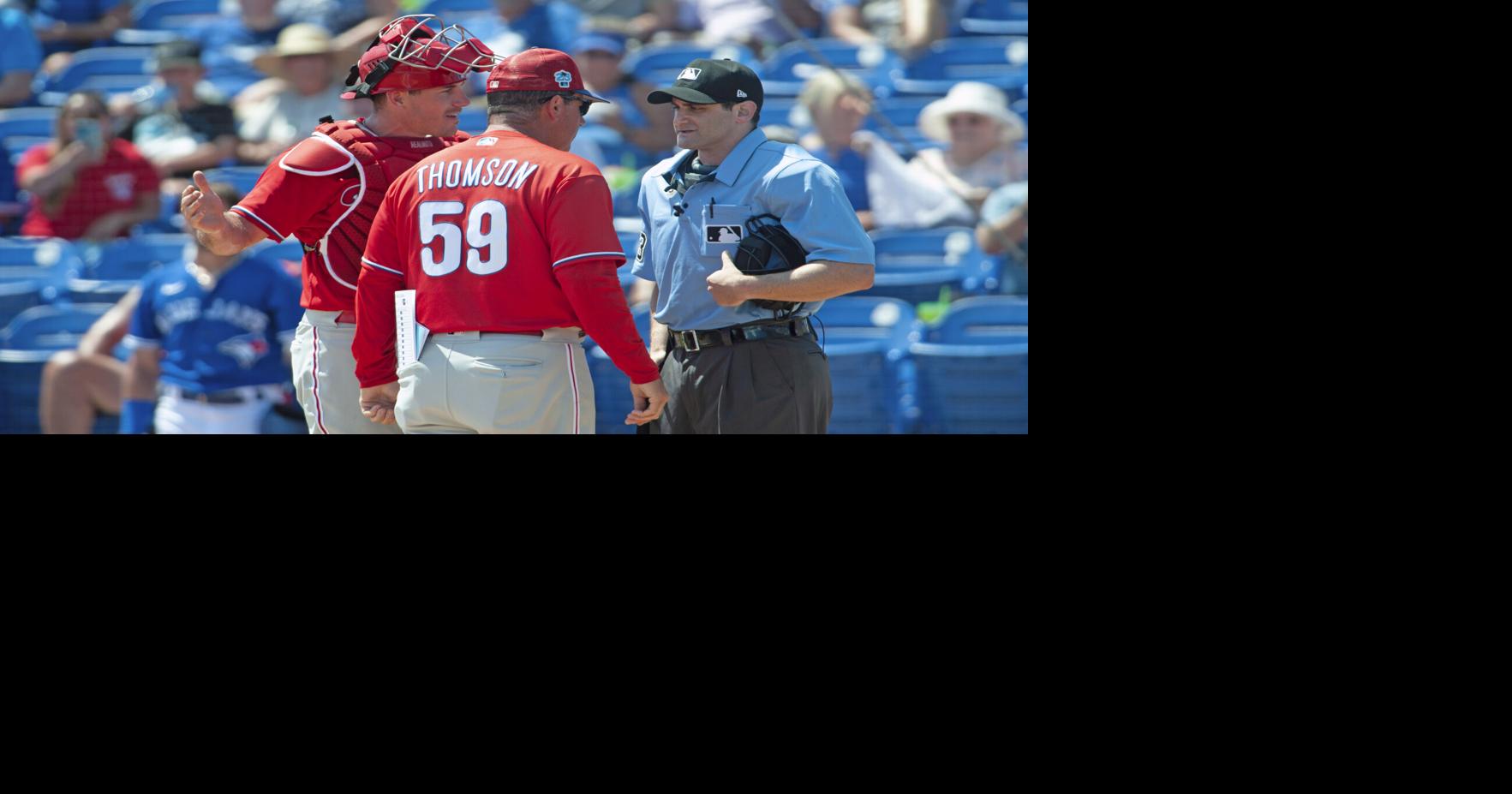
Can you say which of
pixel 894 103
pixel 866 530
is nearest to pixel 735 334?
pixel 866 530

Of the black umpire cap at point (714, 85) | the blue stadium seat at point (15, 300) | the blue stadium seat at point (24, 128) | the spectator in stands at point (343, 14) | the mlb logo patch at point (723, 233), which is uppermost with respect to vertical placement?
the spectator in stands at point (343, 14)

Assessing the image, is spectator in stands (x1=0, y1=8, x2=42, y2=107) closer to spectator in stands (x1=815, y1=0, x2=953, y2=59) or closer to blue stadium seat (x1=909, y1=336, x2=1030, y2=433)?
spectator in stands (x1=815, y1=0, x2=953, y2=59)

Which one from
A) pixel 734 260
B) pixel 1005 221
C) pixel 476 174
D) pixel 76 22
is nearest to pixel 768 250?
pixel 734 260

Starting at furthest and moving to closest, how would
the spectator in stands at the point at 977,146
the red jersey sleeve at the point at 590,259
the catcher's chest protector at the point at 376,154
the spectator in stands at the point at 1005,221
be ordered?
the spectator in stands at the point at 977,146, the spectator in stands at the point at 1005,221, the catcher's chest protector at the point at 376,154, the red jersey sleeve at the point at 590,259

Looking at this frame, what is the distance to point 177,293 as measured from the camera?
4535 mm

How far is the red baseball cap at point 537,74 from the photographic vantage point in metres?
3.05

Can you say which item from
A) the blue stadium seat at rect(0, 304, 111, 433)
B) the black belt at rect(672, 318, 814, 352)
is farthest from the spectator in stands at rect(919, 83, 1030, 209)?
the blue stadium seat at rect(0, 304, 111, 433)

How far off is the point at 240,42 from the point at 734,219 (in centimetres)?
362

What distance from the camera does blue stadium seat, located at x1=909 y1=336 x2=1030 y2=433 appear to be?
448cm

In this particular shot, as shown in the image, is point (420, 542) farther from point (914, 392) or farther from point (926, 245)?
point (926, 245)

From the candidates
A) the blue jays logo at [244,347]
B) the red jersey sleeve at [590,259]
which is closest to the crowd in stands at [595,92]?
the blue jays logo at [244,347]

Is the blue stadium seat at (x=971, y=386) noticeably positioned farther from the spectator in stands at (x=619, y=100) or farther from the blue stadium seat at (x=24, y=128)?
the blue stadium seat at (x=24, y=128)

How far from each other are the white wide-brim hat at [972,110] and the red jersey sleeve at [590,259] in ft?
8.05

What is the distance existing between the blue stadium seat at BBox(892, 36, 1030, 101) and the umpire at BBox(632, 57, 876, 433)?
242 centimetres
